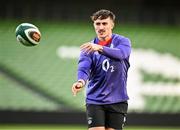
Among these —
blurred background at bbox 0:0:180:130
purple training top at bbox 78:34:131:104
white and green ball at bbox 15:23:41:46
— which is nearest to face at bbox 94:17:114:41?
purple training top at bbox 78:34:131:104

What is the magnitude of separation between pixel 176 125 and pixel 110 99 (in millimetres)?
8205

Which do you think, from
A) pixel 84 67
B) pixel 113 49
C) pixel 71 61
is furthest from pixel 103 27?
pixel 71 61

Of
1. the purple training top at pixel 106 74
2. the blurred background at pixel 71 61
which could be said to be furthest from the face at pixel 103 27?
the blurred background at pixel 71 61

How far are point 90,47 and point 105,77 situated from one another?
2.74ft

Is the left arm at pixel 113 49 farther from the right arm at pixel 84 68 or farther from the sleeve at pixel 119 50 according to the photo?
the right arm at pixel 84 68

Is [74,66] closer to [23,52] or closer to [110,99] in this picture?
[23,52]

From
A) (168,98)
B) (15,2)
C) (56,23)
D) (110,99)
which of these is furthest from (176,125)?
(110,99)

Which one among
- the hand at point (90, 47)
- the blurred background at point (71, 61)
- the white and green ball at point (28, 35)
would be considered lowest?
the blurred background at point (71, 61)

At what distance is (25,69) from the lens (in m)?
16.5

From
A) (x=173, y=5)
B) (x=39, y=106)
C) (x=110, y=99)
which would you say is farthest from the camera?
(x=173, y=5)

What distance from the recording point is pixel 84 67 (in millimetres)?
8906

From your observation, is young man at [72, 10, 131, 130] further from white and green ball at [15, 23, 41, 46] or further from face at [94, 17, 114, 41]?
white and green ball at [15, 23, 41, 46]

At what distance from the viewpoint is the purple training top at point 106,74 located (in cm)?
898

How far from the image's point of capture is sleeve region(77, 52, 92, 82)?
28.9 ft
